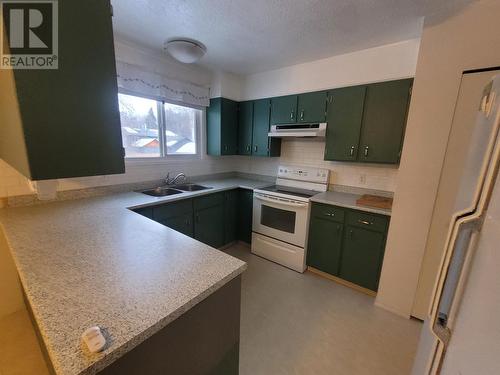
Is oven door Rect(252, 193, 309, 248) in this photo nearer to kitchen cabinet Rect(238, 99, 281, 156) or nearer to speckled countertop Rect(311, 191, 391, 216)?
speckled countertop Rect(311, 191, 391, 216)

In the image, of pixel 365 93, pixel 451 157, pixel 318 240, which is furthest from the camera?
pixel 318 240

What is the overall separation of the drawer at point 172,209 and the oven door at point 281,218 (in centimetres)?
91

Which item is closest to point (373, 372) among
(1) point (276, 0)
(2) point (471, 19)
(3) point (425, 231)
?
(3) point (425, 231)

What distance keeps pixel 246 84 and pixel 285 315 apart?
3.18 metres

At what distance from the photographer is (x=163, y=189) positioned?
2.74m

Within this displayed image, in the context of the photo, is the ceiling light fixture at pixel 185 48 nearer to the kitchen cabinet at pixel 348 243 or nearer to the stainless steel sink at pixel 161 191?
the stainless steel sink at pixel 161 191

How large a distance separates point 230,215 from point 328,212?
138 cm

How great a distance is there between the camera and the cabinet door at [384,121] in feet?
6.88

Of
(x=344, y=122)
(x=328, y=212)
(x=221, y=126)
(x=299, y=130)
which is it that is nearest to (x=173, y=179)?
(x=221, y=126)

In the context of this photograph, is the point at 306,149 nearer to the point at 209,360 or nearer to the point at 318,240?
the point at 318,240

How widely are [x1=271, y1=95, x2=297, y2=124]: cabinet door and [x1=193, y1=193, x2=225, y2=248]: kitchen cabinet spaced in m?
1.33

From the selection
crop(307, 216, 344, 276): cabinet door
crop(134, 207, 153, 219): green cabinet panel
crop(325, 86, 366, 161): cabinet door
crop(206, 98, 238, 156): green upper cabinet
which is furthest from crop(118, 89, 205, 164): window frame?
crop(307, 216, 344, 276): cabinet door

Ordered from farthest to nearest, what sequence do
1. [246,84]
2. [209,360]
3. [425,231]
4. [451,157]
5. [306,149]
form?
[246,84] → [306,149] → [425,231] → [451,157] → [209,360]

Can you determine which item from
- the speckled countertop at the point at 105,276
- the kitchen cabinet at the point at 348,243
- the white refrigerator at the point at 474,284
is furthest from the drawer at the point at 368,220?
the speckled countertop at the point at 105,276
